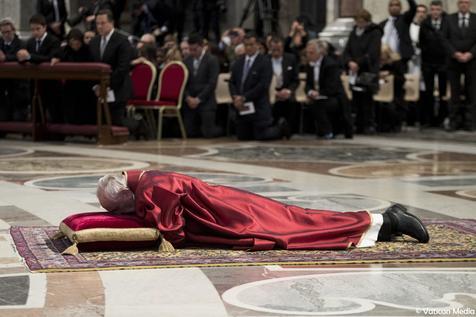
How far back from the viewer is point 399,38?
1708 centimetres

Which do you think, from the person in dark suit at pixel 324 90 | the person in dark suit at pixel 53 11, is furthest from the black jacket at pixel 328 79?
the person in dark suit at pixel 53 11

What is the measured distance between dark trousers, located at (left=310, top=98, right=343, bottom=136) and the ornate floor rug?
8.81m

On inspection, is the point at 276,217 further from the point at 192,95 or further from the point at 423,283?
the point at 192,95

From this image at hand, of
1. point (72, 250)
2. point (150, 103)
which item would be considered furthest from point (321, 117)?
point (72, 250)

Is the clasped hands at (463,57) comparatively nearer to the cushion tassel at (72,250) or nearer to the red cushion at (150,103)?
the red cushion at (150,103)

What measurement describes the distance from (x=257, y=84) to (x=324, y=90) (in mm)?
863

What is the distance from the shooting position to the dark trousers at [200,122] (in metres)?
16.1

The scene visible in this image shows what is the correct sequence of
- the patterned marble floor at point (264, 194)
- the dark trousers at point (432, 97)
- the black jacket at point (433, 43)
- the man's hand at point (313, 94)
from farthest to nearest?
the dark trousers at point (432, 97) → the black jacket at point (433, 43) → the man's hand at point (313, 94) → the patterned marble floor at point (264, 194)

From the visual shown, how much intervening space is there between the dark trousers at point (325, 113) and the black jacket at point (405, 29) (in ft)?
5.46

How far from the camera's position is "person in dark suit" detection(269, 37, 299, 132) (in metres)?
16.0

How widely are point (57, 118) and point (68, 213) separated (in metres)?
7.91

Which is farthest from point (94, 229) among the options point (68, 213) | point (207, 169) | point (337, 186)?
point (207, 169)

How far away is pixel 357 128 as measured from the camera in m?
16.9

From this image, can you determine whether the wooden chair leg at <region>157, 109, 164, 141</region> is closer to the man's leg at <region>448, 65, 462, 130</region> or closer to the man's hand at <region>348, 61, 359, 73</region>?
the man's hand at <region>348, 61, 359, 73</region>
